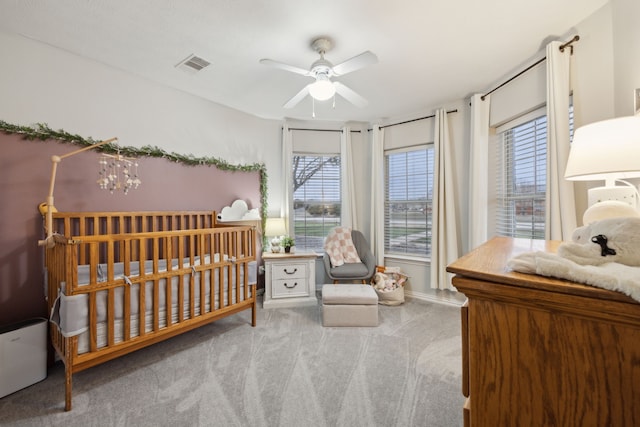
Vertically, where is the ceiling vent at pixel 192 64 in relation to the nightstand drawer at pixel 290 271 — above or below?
above

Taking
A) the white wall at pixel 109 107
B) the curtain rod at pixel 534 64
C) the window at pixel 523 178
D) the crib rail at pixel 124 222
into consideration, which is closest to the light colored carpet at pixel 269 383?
the crib rail at pixel 124 222

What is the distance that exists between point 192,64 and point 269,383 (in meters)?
2.69

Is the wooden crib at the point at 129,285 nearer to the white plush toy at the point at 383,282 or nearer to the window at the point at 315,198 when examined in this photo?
the window at the point at 315,198

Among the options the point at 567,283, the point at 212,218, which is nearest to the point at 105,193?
the point at 212,218

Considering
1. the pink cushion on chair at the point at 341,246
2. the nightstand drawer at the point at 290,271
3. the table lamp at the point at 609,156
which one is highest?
the table lamp at the point at 609,156

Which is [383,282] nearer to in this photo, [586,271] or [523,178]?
[523,178]

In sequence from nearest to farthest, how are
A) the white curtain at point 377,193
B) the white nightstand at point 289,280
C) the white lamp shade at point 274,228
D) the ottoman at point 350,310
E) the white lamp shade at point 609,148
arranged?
the white lamp shade at point 609,148
the ottoman at point 350,310
the white nightstand at point 289,280
the white lamp shade at point 274,228
the white curtain at point 377,193

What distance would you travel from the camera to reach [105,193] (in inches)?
91.9

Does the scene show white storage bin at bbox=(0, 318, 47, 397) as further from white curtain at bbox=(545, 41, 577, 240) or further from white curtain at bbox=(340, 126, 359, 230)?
white curtain at bbox=(545, 41, 577, 240)

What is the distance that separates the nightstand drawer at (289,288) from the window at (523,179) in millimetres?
2304

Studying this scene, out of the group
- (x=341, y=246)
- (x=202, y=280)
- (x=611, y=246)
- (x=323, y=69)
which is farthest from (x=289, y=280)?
(x=611, y=246)

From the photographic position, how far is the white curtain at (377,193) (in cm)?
365

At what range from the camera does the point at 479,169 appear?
2859mm

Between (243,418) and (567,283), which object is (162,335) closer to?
(243,418)
